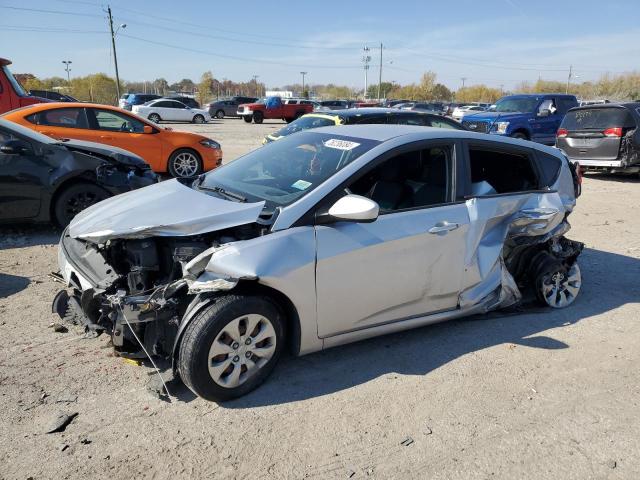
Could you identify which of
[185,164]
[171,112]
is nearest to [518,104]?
[185,164]

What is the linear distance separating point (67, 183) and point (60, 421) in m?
4.15

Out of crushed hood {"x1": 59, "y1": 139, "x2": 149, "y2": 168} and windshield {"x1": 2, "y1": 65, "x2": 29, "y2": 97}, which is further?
windshield {"x1": 2, "y1": 65, "x2": 29, "y2": 97}

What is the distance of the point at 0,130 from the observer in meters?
6.11

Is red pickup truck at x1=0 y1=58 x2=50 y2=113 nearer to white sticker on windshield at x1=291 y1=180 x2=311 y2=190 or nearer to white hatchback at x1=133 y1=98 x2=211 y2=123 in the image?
white sticker on windshield at x1=291 y1=180 x2=311 y2=190

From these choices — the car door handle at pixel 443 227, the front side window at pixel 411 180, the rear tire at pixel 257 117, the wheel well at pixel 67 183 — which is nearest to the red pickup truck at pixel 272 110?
the rear tire at pixel 257 117

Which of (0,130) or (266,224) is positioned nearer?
(266,224)

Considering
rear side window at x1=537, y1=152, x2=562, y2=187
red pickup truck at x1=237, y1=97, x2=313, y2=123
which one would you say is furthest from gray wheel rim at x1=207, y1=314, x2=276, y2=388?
red pickup truck at x1=237, y1=97, x2=313, y2=123

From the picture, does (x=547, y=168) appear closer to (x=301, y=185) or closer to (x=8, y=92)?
(x=301, y=185)

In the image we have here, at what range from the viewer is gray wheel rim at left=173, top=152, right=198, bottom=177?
1048cm

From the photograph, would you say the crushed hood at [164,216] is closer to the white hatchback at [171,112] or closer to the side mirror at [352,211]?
the side mirror at [352,211]

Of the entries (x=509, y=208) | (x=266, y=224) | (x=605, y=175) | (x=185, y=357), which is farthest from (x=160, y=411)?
(x=605, y=175)

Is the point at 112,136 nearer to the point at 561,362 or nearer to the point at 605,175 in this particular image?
the point at 561,362

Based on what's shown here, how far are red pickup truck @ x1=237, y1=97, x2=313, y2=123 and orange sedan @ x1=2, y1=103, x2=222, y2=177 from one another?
79.8 feet

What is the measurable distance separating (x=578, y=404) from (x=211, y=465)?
2.25m
